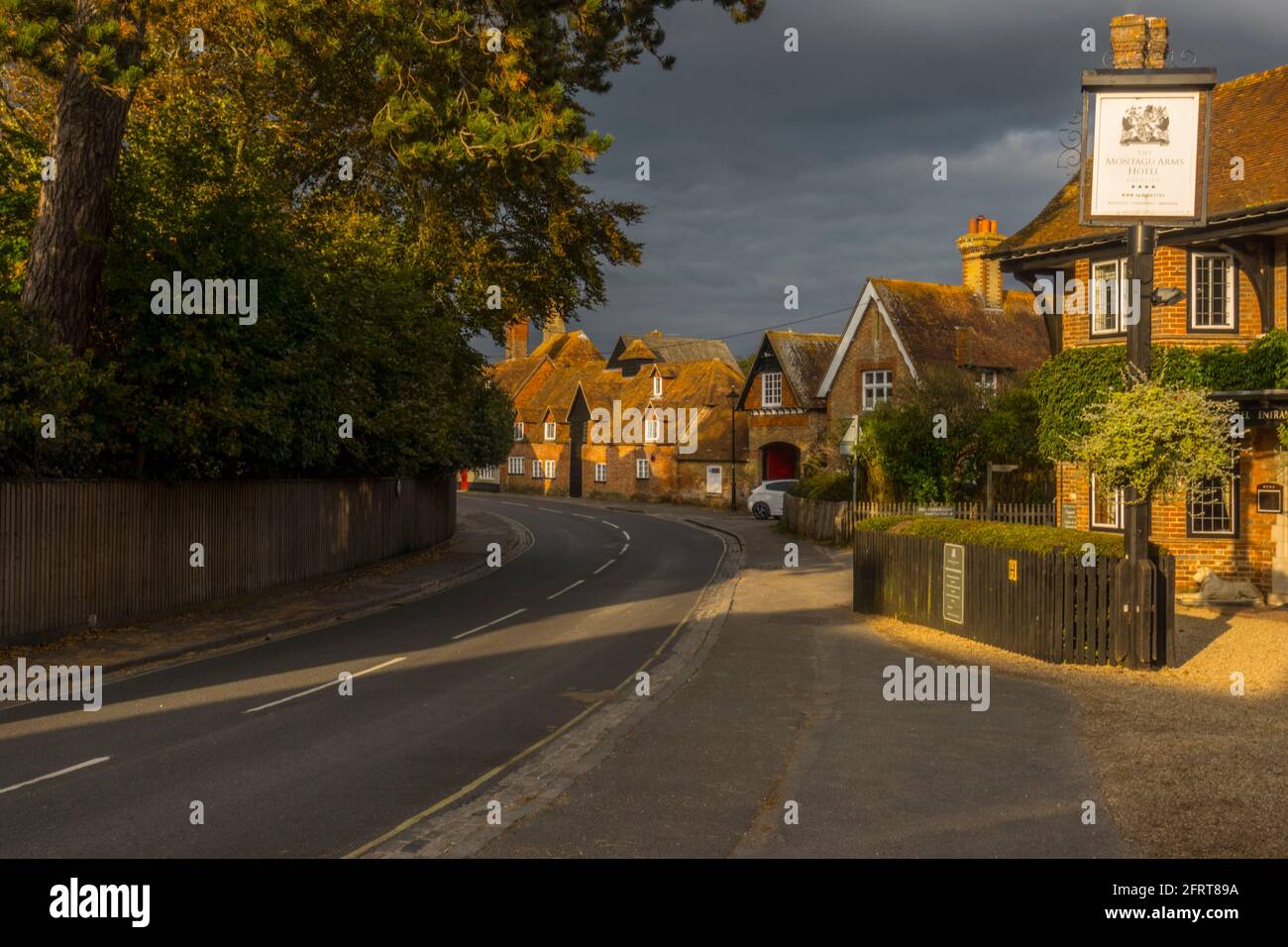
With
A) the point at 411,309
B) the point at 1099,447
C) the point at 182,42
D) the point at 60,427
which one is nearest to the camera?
the point at 1099,447

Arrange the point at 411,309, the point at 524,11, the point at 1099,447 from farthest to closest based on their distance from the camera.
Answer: the point at 411,309
the point at 524,11
the point at 1099,447

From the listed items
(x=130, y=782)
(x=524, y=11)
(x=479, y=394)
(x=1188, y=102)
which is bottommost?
(x=130, y=782)

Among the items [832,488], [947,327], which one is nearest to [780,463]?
[947,327]

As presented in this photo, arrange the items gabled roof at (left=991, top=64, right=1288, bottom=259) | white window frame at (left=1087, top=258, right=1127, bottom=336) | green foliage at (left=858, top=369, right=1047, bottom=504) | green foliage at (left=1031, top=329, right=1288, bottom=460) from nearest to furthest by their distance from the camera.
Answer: green foliage at (left=1031, top=329, right=1288, bottom=460), gabled roof at (left=991, top=64, right=1288, bottom=259), white window frame at (left=1087, top=258, right=1127, bottom=336), green foliage at (left=858, top=369, right=1047, bottom=504)

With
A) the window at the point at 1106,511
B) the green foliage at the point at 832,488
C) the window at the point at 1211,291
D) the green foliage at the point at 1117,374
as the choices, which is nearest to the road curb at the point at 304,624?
the green foliage at the point at 832,488

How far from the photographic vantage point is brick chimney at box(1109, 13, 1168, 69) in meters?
22.9

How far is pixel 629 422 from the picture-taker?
208ft

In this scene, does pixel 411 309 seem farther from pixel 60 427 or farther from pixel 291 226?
pixel 60 427

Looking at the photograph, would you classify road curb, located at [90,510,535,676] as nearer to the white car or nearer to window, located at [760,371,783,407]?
the white car

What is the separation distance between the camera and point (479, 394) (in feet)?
109

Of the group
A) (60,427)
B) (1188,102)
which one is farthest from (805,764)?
(60,427)

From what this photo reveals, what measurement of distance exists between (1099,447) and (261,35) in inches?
669

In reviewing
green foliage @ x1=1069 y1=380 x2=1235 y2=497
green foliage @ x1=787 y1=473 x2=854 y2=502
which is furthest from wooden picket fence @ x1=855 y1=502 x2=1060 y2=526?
green foliage @ x1=1069 y1=380 x2=1235 y2=497

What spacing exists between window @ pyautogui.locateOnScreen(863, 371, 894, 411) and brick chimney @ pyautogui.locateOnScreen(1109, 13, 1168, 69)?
63.2 feet
